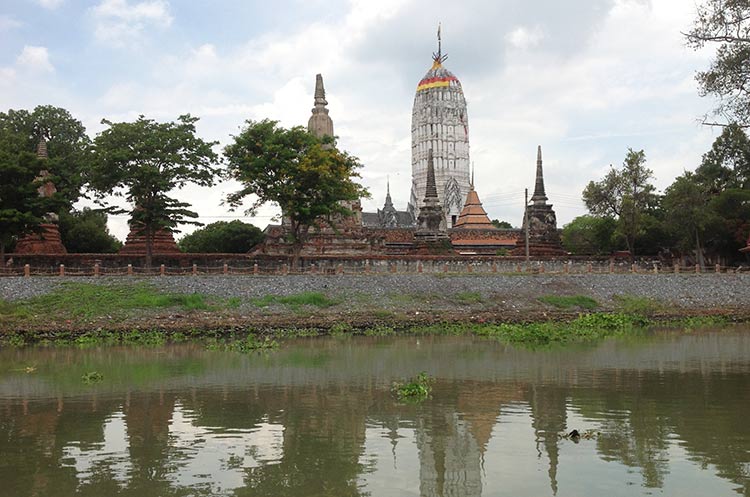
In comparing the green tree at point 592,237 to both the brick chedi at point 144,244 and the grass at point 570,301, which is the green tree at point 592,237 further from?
the brick chedi at point 144,244

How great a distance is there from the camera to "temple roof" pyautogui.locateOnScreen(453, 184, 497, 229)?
71.7m

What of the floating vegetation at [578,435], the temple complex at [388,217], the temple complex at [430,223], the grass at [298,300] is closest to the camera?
the floating vegetation at [578,435]

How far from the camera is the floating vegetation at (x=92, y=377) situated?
16875 millimetres

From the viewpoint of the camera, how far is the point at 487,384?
15.8 meters

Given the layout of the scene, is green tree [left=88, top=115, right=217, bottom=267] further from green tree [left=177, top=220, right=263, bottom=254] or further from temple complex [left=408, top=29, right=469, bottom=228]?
temple complex [left=408, top=29, right=469, bottom=228]

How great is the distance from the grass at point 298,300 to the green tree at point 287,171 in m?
8.13

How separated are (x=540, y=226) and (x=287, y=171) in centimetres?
2497

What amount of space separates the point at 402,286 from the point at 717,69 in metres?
16.1

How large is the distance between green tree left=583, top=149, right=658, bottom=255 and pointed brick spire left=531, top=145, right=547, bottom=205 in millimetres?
8600

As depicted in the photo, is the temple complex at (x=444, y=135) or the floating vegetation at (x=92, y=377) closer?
the floating vegetation at (x=92, y=377)

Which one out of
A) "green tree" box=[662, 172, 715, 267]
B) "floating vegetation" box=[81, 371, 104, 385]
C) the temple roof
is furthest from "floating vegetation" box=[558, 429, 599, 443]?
the temple roof

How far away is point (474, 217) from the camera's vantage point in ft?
237

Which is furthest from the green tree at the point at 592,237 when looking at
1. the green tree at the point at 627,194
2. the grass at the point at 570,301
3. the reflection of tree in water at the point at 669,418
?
the reflection of tree in water at the point at 669,418

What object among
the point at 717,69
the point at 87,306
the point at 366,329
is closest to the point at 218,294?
the point at 87,306
